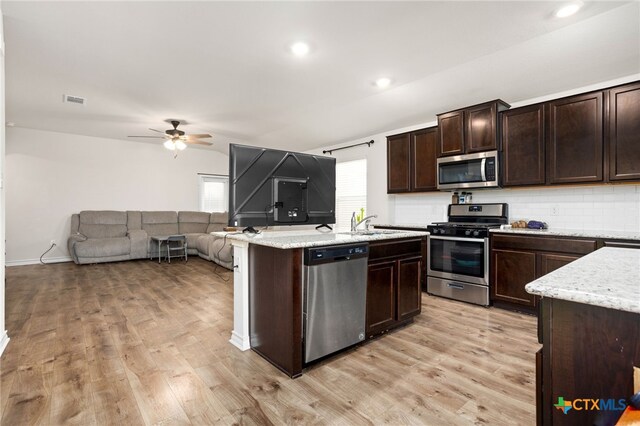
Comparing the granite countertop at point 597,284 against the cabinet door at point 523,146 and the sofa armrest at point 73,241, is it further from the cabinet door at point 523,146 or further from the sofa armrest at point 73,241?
the sofa armrest at point 73,241

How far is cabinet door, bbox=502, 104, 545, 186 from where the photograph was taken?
3.24 m

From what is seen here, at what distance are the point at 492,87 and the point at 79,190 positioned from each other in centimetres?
765

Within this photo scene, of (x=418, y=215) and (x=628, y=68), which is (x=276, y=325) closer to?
(x=418, y=215)

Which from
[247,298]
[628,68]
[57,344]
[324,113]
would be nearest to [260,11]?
[247,298]

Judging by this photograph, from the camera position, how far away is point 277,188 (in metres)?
2.28

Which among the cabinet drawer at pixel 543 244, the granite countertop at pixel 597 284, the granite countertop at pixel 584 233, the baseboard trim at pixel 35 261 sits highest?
the granite countertop at pixel 597 284

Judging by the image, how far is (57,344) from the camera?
2.39 metres

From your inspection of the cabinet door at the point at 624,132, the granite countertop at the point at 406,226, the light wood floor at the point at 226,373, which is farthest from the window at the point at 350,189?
the cabinet door at the point at 624,132

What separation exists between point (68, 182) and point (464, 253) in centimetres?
746

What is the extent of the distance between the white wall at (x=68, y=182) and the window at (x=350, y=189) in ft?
13.4

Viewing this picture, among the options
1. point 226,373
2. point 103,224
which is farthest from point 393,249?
point 103,224

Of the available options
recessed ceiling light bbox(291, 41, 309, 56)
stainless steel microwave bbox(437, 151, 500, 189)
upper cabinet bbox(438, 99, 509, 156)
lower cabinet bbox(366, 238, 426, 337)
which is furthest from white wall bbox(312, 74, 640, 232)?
recessed ceiling light bbox(291, 41, 309, 56)

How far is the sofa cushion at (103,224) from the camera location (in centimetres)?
602

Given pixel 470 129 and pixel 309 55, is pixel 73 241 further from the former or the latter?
pixel 470 129
